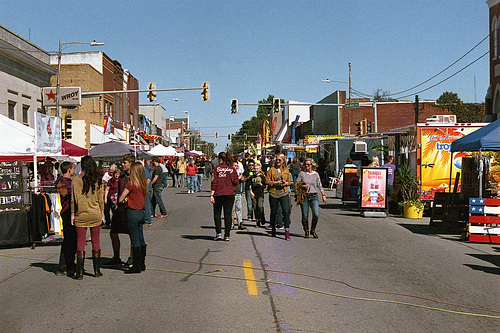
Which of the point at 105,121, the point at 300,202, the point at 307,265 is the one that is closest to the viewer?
the point at 307,265

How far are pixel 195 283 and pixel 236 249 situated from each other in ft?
10.1

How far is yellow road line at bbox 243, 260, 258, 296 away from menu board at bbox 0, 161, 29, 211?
5365 mm

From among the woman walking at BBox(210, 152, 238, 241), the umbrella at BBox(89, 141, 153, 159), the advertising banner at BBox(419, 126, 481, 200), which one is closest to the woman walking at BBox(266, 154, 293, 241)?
the woman walking at BBox(210, 152, 238, 241)

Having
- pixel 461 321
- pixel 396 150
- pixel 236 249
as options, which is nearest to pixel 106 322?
pixel 461 321

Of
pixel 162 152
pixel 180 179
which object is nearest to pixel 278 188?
pixel 180 179

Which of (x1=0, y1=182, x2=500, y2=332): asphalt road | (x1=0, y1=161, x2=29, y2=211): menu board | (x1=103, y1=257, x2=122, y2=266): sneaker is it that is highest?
(x1=0, y1=161, x2=29, y2=211): menu board

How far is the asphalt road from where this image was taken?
5.89m

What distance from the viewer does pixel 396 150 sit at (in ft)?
70.3

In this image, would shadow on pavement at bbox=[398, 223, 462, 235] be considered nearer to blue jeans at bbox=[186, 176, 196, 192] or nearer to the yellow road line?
the yellow road line

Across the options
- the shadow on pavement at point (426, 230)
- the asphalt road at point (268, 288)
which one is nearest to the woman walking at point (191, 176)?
the shadow on pavement at point (426, 230)

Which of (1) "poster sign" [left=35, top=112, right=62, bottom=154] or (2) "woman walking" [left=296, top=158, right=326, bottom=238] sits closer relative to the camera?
(2) "woman walking" [left=296, top=158, right=326, bottom=238]

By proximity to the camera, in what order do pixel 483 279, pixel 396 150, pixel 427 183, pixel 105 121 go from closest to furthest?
pixel 483 279 → pixel 427 183 → pixel 396 150 → pixel 105 121

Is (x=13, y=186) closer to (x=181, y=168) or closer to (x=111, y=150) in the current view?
(x=111, y=150)

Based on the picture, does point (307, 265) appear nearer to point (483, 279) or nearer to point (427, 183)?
point (483, 279)
